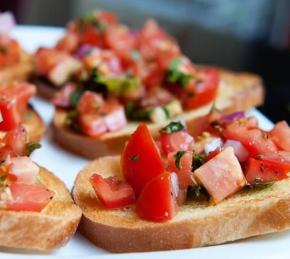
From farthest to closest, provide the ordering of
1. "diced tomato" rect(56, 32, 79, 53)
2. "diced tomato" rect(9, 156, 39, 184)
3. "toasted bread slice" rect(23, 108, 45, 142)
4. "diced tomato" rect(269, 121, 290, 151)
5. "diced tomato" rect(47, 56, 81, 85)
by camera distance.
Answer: "diced tomato" rect(56, 32, 79, 53) < "diced tomato" rect(47, 56, 81, 85) < "toasted bread slice" rect(23, 108, 45, 142) < "diced tomato" rect(269, 121, 290, 151) < "diced tomato" rect(9, 156, 39, 184)

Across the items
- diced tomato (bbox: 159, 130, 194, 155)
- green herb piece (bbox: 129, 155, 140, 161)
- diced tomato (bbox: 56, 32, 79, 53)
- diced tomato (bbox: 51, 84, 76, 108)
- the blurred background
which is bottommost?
the blurred background

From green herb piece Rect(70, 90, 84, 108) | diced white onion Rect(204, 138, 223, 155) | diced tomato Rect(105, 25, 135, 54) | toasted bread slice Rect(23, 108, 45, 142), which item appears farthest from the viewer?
diced tomato Rect(105, 25, 135, 54)

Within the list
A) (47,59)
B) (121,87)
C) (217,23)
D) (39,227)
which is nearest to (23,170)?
(39,227)

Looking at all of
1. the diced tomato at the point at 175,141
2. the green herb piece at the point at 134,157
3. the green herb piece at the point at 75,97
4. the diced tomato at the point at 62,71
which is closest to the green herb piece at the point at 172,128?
the diced tomato at the point at 175,141

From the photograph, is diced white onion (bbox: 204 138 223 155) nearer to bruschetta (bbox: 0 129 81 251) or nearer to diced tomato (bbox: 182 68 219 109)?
bruschetta (bbox: 0 129 81 251)

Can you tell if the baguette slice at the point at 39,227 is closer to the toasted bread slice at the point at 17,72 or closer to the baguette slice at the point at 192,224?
the baguette slice at the point at 192,224

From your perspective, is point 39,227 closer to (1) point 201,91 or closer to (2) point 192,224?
(2) point 192,224

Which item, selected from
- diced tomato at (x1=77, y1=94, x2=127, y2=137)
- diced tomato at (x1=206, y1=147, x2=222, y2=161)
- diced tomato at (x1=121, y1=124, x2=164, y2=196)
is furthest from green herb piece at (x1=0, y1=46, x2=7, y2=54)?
diced tomato at (x1=206, y1=147, x2=222, y2=161)
